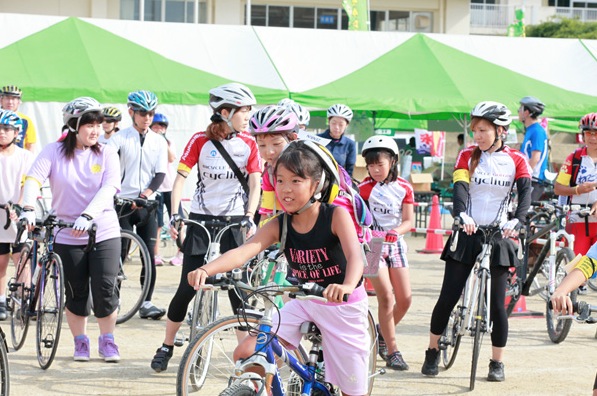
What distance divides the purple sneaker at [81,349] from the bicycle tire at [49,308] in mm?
195

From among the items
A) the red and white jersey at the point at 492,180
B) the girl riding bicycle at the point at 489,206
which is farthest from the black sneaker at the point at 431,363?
the red and white jersey at the point at 492,180

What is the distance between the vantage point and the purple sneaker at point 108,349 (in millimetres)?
8141

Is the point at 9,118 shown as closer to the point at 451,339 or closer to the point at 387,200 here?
the point at 387,200

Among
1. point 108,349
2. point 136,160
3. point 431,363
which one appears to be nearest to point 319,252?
point 431,363

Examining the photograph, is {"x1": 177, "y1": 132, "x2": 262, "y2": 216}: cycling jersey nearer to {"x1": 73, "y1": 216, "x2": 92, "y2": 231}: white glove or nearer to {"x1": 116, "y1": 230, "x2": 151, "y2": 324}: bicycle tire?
{"x1": 73, "y1": 216, "x2": 92, "y2": 231}: white glove

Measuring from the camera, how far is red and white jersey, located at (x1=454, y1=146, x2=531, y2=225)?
7.81 meters

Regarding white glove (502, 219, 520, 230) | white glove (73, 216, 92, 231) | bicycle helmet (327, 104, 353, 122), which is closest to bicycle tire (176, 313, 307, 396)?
white glove (73, 216, 92, 231)

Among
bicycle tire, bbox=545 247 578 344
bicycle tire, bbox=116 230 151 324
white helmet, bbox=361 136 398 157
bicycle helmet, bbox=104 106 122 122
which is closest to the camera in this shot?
white helmet, bbox=361 136 398 157

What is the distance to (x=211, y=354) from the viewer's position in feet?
19.6

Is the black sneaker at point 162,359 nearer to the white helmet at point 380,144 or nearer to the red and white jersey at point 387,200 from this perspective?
the red and white jersey at point 387,200

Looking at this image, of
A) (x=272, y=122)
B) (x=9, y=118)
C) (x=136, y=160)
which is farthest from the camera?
(x=136, y=160)

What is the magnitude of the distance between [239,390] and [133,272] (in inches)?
238

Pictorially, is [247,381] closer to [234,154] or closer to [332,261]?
[332,261]

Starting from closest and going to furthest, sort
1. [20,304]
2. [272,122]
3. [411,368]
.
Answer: [272,122] → [411,368] → [20,304]
